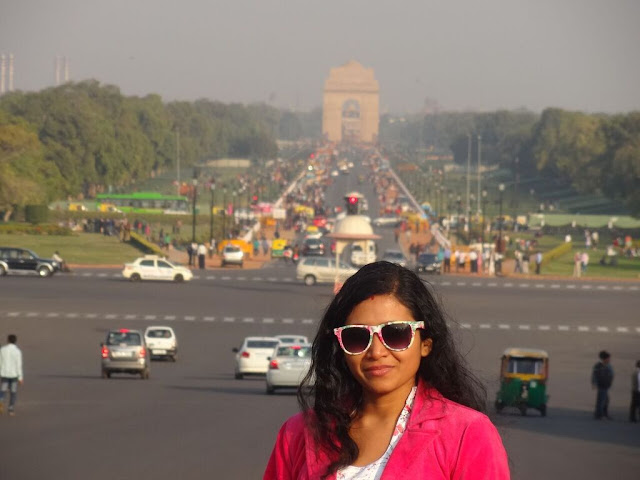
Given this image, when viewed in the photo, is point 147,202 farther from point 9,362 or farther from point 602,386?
point 9,362

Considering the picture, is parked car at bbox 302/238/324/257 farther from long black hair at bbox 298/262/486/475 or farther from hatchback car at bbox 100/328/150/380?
long black hair at bbox 298/262/486/475

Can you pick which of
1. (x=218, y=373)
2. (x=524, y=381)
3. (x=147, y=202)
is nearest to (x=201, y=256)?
(x=218, y=373)

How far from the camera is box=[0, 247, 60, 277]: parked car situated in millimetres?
52062

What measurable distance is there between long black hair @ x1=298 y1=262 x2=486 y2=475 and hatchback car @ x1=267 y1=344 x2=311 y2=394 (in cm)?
2023

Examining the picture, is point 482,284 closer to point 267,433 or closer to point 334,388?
point 267,433

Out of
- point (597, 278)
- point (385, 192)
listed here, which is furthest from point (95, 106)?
point (597, 278)

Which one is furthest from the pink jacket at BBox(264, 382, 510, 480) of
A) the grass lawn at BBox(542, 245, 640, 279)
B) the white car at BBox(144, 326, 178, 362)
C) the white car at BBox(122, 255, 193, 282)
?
the grass lawn at BBox(542, 245, 640, 279)

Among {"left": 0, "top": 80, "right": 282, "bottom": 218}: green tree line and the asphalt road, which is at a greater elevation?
{"left": 0, "top": 80, "right": 282, "bottom": 218}: green tree line

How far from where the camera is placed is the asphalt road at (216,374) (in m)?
15.2

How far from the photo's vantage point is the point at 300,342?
1128 inches

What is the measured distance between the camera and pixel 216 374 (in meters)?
28.6

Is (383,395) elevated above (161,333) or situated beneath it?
elevated above

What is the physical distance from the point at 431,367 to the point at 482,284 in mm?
50766

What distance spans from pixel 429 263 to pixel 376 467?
54707mm
